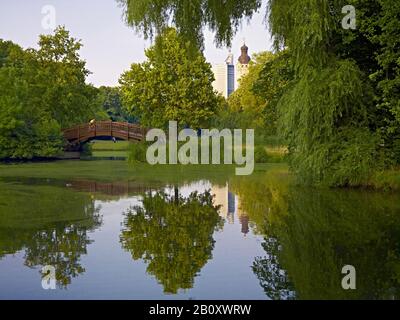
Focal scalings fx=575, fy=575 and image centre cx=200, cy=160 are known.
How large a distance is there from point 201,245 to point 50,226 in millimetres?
3594

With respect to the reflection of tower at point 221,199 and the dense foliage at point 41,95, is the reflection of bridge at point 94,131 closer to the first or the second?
the dense foliage at point 41,95

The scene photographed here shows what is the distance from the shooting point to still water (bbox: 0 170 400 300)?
6.62 m

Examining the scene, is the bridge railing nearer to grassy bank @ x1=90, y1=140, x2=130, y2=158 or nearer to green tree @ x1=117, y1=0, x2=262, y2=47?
grassy bank @ x1=90, y1=140, x2=130, y2=158

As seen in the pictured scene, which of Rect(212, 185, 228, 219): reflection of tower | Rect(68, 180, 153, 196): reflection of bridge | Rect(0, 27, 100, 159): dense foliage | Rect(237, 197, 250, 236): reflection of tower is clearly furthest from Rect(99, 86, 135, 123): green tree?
Rect(237, 197, 250, 236): reflection of tower

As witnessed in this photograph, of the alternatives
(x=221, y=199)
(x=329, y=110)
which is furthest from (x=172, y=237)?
(x=329, y=110)

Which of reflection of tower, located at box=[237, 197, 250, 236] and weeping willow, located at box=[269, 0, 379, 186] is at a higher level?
weeping willow, located at box=[269, 0, 379, 186]

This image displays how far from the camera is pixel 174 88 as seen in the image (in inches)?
1763

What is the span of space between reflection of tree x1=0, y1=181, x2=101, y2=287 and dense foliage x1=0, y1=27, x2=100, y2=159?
2298 centimetres

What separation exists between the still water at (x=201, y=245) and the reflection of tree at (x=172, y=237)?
2cm

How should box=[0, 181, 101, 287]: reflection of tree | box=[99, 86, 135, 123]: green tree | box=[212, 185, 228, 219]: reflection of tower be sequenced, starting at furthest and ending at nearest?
box=[99, 86, 135, 123]: green tree, box=[212, 185, 228, 219]: reflection of tower, box=[0, 181, 101, 287]: reflection of tree

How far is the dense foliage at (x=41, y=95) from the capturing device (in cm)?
4025

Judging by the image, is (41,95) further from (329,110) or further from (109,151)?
(329,110)

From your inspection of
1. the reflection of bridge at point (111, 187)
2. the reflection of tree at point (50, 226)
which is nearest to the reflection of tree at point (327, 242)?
the reflection of tree at point (50, 226)

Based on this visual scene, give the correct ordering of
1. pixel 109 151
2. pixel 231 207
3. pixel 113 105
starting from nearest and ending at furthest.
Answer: pixel 231 207 < pixel 109 151 < pixel 113 105
